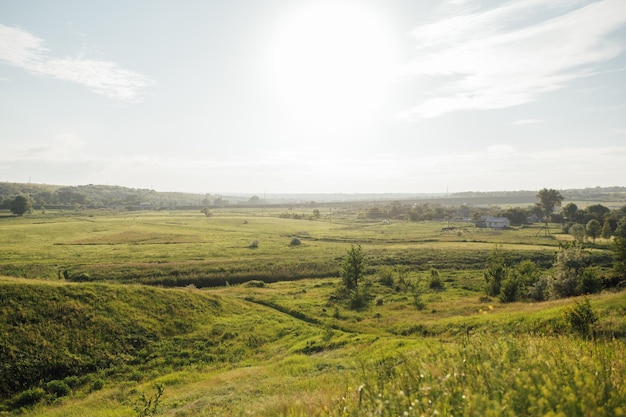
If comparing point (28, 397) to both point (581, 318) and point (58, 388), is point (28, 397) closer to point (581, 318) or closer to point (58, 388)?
point (58, 388)

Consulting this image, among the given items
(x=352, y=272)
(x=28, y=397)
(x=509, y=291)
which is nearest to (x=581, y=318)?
(x=28, y=397)

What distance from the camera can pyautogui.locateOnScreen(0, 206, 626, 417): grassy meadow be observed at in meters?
6.27

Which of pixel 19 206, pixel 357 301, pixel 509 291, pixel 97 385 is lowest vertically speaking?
pixel 357 301

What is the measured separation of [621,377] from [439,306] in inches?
1557

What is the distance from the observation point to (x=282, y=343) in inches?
1234

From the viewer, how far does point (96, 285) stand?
35375 millimetres

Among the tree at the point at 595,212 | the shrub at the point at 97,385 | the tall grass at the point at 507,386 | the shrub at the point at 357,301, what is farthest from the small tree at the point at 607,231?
the shrub at the point at 97,385

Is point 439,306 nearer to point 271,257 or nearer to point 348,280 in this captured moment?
point 348,280

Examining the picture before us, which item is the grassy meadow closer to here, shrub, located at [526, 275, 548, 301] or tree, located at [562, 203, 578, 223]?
shrub, located at [526, 275, 548, 301]

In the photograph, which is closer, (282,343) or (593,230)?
(282,343)

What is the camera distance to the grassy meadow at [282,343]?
6270mm

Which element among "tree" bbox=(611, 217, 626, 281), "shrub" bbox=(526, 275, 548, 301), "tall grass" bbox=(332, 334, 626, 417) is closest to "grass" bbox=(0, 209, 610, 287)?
"shrub" bbox=(526, 275, 548, 301)

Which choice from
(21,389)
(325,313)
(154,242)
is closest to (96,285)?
(21,389)

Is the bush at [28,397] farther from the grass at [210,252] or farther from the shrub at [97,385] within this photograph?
the grass at [210,252]
